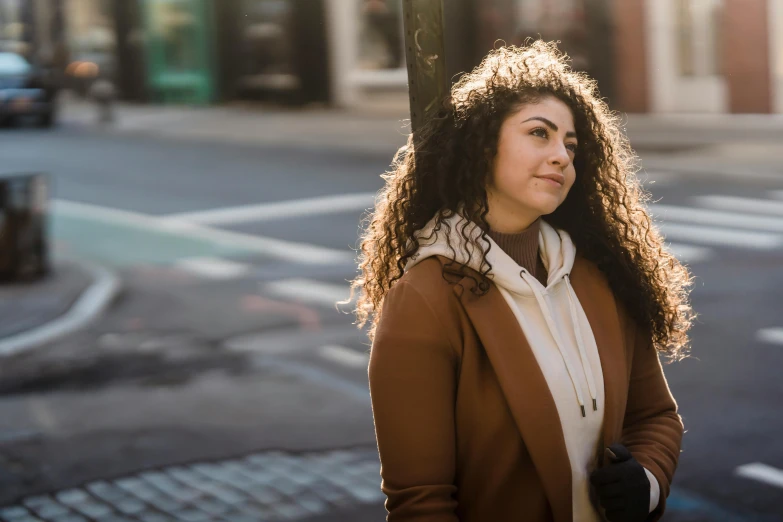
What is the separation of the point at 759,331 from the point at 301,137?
17310mm

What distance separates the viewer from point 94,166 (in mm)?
22438

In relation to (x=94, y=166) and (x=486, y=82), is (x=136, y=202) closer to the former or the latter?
(x=94, y=166)

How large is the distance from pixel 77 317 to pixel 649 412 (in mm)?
7832

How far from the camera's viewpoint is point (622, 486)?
2791 mm

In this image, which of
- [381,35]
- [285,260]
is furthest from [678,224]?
[381,35]

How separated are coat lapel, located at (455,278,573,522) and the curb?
6.98 meters

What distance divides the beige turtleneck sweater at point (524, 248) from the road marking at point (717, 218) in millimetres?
10489

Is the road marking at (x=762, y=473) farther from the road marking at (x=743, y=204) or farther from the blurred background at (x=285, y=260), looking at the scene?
the road marking at (x=743, y=204)

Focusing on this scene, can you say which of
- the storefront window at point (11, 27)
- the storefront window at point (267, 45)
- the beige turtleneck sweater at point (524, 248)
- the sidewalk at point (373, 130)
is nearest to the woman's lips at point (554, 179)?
the beige turtleneck sweater at point (524, 248)

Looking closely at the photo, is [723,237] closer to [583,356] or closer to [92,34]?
[583,356]

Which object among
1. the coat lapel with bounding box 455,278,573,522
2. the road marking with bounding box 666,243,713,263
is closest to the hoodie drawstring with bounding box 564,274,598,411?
the coat lapel with bounding box 455,278,573,522

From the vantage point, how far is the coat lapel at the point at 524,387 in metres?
2.74

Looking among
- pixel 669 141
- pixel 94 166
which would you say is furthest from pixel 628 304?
pixel 94 166

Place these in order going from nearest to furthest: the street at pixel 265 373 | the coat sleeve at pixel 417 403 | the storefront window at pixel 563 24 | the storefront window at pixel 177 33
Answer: the coat sleeve at pixel 417 403 < the street at pixel 265 373 < the storefront window at pixel 563 24 < the storefront window at pixel 177 33
